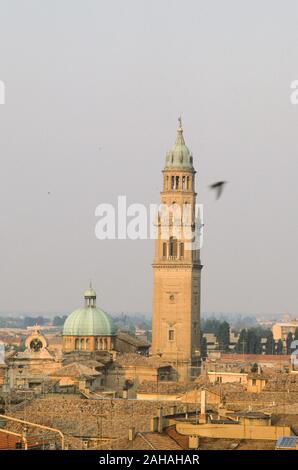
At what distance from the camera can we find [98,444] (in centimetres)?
4447

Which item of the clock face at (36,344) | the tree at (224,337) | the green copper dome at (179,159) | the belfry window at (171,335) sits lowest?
the clock face at (36,344)

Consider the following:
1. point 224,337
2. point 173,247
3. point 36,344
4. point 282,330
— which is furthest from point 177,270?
point 282,330

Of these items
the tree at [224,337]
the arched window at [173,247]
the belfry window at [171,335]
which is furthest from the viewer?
the tree at [224,337]

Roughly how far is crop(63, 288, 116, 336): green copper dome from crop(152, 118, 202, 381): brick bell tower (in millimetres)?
2674

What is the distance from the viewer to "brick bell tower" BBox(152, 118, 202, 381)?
9100 cm

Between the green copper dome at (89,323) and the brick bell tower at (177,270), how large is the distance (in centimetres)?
267

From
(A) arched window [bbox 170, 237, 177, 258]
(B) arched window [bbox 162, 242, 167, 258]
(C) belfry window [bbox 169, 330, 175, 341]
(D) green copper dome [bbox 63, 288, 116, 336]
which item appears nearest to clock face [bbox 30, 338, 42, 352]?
(D) green copper dome [bbox 63, 288, 116, 336]

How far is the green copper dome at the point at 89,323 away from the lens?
292 feet

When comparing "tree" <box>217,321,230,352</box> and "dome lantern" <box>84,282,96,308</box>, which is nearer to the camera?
"dome lantern" <box>84,282,96,308</box>

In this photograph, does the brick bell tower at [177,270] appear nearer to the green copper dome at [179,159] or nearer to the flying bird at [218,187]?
the green copper dome at [179,159]

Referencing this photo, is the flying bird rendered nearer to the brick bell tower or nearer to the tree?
Answer: the brick bell tower

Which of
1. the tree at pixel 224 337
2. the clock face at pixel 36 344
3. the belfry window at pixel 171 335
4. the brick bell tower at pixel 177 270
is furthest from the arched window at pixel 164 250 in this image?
the tree at pixel 224 337
